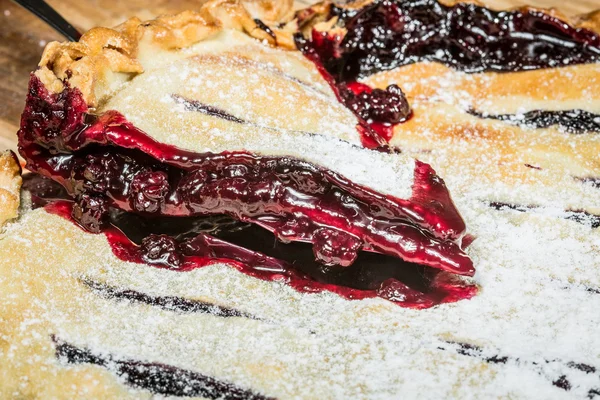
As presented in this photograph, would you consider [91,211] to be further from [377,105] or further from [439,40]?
[439,40]

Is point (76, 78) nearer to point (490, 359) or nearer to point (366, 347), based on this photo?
point (366, 347)

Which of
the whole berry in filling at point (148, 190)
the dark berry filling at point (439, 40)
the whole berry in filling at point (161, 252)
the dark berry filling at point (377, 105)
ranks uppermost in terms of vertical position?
the dark berry filling at point (439, 40)

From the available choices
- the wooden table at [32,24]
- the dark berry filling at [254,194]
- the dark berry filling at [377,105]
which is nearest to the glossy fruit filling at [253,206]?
the dark berry filling at [254,194]

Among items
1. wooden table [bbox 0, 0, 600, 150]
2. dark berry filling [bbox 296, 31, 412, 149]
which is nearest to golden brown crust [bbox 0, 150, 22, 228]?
wooden table [bbox 0, 0, 600, 150]

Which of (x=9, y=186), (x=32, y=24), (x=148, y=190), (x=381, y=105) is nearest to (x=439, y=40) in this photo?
(x=381, y=105)

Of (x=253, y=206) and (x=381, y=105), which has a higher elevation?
(x=381, y=105)

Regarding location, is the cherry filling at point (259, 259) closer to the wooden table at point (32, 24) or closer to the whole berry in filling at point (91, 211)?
the whole berry in filling at point (91, 211)
